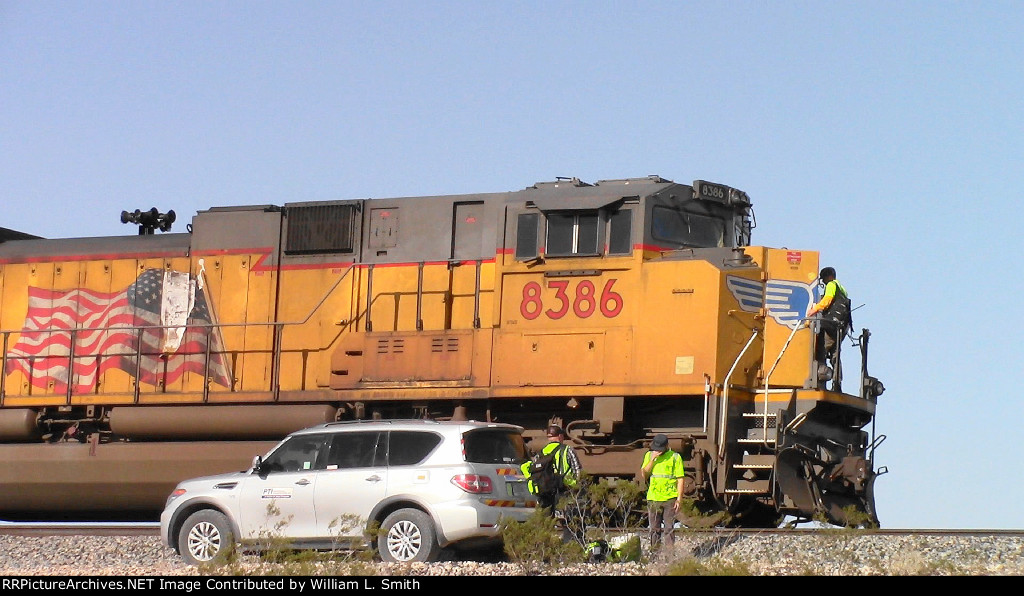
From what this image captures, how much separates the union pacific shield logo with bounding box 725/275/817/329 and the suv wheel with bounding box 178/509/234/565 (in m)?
6.20

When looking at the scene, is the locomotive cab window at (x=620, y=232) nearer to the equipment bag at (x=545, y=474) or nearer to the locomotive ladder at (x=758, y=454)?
the locomotive ladder at (x=758, y=454)

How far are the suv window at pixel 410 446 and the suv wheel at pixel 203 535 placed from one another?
1.73 m

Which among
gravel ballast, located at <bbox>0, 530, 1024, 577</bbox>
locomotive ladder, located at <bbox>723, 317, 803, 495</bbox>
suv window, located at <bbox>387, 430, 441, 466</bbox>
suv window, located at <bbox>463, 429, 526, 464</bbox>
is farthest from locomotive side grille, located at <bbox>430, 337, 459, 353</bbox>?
gravel ballast, located at <bbox>0, 530, 1024, 577</bbox>

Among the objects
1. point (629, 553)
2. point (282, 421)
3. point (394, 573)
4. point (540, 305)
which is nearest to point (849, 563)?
point (629, 553)

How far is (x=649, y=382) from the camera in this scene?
49.3 feet

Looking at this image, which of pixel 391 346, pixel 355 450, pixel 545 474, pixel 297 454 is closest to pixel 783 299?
pixel 545 474

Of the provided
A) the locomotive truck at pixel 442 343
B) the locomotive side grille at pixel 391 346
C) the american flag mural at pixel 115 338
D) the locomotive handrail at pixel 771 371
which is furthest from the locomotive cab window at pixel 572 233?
the american flag mural at pixel 115 338

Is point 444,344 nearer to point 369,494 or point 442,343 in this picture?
point 442,343

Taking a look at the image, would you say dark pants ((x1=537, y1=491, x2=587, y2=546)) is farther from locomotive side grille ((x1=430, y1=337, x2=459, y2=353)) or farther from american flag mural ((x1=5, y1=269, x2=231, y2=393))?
american flag mural ((x1=5, y1=269, x2=231, y2=393))

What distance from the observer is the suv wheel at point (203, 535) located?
12.7 m

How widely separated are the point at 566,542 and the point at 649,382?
3316mm

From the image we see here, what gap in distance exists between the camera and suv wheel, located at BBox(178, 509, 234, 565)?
1273 cm
